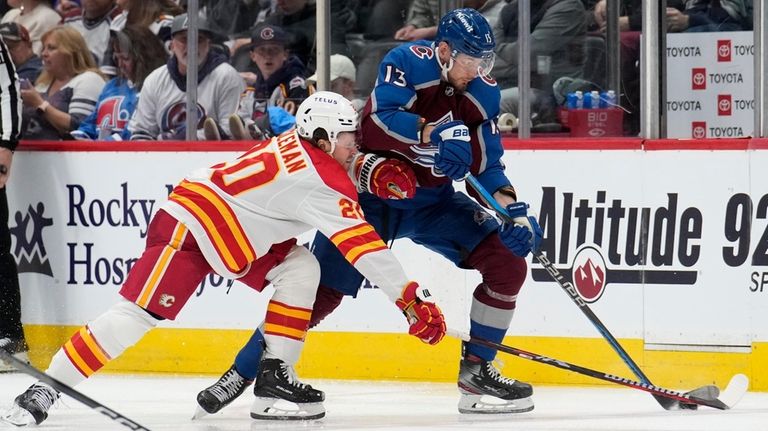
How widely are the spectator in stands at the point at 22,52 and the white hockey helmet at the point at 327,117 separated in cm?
216

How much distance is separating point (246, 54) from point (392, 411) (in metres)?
1.68

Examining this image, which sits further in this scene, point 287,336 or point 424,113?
point 424,113

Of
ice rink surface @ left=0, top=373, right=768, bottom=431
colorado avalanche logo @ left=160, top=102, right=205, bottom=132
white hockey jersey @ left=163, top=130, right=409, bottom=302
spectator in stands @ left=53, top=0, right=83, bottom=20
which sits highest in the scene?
spectator in stands @ left=53, top=0, right=83, bottom=20

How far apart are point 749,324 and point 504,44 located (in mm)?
1330

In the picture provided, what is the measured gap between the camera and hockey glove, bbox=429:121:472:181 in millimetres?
4000

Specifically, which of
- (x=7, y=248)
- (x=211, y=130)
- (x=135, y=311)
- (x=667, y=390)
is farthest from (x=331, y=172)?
(x=7, y=248)

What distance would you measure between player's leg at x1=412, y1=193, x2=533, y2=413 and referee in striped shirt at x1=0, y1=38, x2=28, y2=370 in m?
1.72

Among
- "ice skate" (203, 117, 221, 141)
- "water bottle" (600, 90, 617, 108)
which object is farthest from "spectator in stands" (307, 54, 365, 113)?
"water bottle" (600, 90, 617, 108)

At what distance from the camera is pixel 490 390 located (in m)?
4.36

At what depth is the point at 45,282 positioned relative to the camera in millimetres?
5402

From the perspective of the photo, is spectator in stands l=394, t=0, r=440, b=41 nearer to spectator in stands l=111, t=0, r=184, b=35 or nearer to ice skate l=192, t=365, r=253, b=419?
spectator in stands l=111, t=0, r=184, b=35

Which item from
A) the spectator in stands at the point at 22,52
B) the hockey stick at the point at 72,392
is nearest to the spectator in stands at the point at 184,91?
the spectator in stands at the point at 22,52

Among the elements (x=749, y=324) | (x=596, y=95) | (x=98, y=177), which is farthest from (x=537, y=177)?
(x=98, y=177)

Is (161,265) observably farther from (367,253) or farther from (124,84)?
(124,84)
